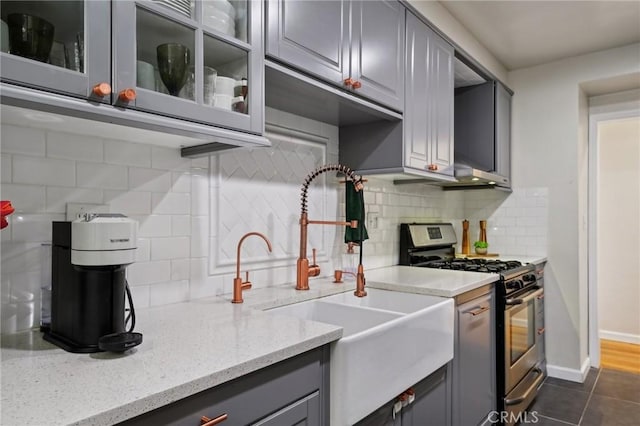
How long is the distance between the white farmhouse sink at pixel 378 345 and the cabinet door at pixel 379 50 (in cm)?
97

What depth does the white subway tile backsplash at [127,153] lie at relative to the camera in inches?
52.6

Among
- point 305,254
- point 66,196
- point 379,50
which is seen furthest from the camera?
point 379,50

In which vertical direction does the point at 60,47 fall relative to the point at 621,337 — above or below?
above

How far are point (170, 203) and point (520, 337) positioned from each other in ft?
7.48

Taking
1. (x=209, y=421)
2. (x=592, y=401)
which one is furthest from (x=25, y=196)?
(x=592, y=401)

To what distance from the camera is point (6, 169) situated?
1125mm

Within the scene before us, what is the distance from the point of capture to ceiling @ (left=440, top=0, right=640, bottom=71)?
2.52m

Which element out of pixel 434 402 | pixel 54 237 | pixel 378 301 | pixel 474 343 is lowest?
pixel 434 402

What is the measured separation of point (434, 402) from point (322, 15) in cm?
167

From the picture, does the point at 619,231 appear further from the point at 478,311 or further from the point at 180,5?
the point at 180,5

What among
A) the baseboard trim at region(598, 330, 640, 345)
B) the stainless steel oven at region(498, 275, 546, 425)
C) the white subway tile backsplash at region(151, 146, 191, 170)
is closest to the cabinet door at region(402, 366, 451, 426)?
the stainless steel oven at region(498, 275, 546, 425)

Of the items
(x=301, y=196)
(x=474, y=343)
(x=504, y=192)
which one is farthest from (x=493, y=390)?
(x=504, y=192)

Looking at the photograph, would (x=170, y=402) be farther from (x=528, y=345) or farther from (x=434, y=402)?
(x=528, y=345)

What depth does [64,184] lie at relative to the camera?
1.24m
